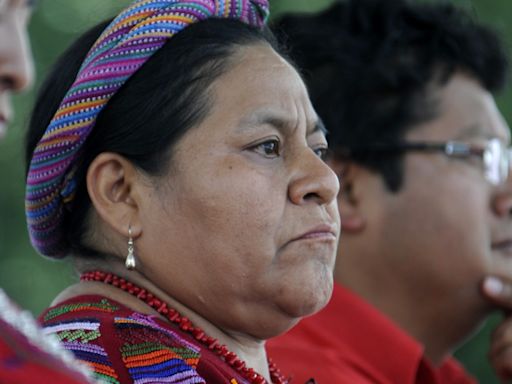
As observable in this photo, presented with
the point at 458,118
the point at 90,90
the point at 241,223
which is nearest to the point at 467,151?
the point at 458,118

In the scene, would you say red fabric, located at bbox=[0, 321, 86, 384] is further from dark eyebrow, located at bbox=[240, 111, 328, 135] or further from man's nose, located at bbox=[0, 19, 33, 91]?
dark eyebrow, located at bbox=[240, 111, 328, 135]

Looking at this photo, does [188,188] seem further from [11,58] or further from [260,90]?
[11,58]

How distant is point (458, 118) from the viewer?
3.93 meters

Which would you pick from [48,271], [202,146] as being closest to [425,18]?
[202,146]

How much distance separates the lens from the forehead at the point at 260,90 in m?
2.40

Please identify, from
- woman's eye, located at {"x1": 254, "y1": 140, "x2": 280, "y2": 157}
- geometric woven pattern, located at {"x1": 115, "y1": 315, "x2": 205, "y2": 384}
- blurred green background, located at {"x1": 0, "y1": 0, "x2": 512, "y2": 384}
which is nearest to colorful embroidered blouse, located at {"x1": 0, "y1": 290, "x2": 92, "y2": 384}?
geometric woven pattern, located at {"x1": 115, "y1": 315, "x2": 205, "y2": 384}

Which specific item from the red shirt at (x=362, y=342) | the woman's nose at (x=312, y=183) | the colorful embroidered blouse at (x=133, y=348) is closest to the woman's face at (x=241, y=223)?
the woman's nose at (x=312, y=183)

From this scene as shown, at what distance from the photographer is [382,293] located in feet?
12.6

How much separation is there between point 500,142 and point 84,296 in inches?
81.4

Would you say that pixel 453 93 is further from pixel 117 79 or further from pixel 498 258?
pixel 117 79

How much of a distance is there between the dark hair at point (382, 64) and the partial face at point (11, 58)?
2.07m

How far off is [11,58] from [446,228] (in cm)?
223

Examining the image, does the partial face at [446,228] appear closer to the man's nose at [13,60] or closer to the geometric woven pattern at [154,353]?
the geometric woven pattern at [154,353]

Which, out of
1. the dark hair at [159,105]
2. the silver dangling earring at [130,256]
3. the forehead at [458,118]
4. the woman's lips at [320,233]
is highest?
the dark hair at [159,105]
